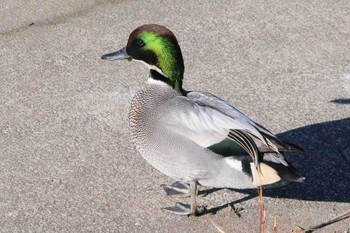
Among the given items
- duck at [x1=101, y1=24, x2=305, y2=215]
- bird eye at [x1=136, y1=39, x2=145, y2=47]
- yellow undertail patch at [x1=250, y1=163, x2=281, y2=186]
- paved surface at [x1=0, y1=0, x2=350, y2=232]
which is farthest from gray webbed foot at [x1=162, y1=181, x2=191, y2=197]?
bird eye at [x1=136, y1=39, x2=145, y2=47]

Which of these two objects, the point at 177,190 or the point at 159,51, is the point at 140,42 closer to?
the point at 159,51

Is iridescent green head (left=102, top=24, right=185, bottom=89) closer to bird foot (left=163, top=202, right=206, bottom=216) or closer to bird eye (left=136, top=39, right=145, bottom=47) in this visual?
bird eye (left=136, top=39, right=145, bottom=47)

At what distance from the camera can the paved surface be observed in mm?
4301

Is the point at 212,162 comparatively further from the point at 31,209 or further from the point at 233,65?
the point at 233,65

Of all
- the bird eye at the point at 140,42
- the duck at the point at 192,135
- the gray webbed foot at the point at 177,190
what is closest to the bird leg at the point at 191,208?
the duck at the point at 192,135

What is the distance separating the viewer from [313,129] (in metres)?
4.98

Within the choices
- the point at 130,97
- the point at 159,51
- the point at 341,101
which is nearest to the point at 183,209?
the point at 159,51

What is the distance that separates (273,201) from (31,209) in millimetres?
1267

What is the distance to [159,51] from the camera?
415 cm

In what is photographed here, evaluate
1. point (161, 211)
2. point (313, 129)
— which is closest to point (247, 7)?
point (313, 129)

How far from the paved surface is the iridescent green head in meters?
0.66

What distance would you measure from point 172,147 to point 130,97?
1.24 m

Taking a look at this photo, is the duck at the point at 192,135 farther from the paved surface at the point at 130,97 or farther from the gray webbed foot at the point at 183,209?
the paved surface at the point at 130,97

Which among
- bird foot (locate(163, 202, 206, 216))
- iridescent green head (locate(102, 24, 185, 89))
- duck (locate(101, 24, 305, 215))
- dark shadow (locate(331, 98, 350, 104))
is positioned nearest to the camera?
duck (locate(101, 24, 305, 215))
